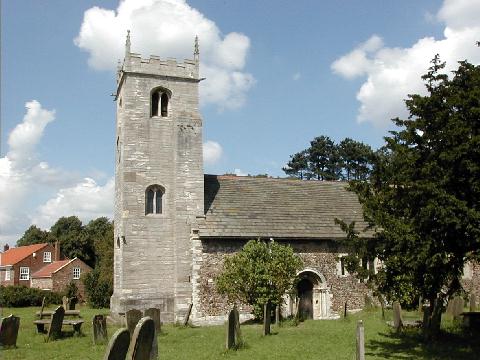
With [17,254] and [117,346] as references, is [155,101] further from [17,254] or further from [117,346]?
[17,254]

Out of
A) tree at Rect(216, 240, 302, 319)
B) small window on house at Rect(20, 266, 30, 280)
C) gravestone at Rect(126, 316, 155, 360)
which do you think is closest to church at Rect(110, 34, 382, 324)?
tree at Rect(216, 240, 302, 319)

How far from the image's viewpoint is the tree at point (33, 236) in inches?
3068

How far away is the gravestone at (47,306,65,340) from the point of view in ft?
56.7

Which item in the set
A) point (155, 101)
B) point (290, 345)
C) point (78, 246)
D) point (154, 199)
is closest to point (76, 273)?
point (78, 246)

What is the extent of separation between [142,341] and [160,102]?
62.0 ft

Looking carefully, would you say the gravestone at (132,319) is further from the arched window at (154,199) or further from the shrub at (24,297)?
the shrub at (24,297)

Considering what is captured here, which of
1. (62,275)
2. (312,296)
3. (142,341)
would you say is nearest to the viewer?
(142,341)

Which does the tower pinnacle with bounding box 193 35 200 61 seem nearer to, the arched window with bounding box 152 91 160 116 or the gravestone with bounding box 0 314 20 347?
the arched window with bounding box 152 91 160 116

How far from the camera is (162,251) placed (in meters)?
24.4

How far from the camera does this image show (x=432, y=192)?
1189 centimetres

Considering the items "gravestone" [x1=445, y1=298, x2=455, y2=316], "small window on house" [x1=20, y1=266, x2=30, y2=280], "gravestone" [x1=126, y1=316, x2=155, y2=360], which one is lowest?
"small window on house" [x1=20, y1=266, x2=30, y2=280]

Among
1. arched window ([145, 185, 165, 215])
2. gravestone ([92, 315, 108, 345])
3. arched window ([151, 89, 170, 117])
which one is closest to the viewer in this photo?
gravestone ([92, 315, 108, 345])

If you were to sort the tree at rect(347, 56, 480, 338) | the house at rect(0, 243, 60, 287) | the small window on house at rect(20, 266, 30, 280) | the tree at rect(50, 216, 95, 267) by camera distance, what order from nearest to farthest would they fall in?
the tree at rect(347, 56, 480, 338)
the house at rect(0, 243, 60, 287)
the small window on house at rect(20, 266, 30, 280)
the tree at rect(50, 216, 95, 267)

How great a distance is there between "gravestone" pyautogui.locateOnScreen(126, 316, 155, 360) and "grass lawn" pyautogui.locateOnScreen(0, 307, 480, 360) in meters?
5.20
